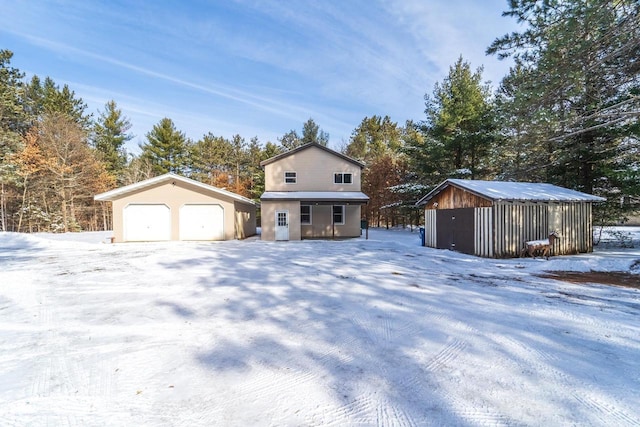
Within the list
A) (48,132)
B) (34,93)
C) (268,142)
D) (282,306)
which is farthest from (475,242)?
(34,93)

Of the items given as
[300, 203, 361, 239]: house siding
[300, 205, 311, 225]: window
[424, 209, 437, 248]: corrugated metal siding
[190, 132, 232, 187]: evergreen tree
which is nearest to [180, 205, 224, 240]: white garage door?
[300, 205, 311, 225]: window

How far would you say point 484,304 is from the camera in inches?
196

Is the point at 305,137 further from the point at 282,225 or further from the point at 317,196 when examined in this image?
the point at 282,225

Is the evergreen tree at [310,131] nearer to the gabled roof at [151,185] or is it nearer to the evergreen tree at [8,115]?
the gabled roof at [151,185]

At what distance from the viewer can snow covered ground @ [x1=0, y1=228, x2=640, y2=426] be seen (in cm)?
229

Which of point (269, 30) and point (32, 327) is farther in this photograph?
point (269, 30)

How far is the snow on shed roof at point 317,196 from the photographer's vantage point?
1645 cm

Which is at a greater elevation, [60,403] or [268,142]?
[268,142]

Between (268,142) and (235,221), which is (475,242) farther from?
(268,142)

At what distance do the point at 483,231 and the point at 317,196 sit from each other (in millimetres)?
9203

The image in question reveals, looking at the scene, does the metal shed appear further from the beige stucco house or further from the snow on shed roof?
the beige stucco house

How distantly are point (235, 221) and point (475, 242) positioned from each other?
12826 millimetres

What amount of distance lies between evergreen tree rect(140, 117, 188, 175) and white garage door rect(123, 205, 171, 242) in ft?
55.1

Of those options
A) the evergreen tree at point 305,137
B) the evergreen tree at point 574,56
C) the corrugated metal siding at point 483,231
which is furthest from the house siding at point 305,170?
the evergreen tree at point 305,137
